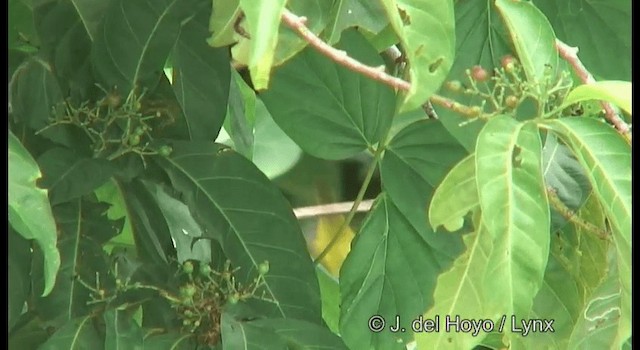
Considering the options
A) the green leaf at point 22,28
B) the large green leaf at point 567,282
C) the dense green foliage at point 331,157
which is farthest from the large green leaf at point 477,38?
the green leaf at point 22,28

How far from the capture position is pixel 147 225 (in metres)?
0.51

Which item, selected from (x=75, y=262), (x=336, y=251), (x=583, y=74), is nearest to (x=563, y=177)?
(x=583, y=74)

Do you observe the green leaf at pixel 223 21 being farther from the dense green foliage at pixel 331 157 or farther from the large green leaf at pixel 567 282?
the large green leaf at pixel 567 282

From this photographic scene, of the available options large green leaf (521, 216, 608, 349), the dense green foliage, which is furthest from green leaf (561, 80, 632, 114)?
large green leaf (521, 216, 608, 349)

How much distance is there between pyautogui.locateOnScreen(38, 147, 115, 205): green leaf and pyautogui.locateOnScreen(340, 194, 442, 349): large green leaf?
0.15 m

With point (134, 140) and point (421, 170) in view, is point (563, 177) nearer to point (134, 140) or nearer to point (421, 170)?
point (421, 170)

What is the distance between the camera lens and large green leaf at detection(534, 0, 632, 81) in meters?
0.55

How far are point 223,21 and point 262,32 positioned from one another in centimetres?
10

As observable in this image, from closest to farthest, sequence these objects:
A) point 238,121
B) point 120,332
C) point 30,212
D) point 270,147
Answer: point 30,212 < point 120,332 < point 238,121 < point 270,147

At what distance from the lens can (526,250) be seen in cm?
41

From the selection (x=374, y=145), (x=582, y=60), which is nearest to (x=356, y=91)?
(x=374, y=145)

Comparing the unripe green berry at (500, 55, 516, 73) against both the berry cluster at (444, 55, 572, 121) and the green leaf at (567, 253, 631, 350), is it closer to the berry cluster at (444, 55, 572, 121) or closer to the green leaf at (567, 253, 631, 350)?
the berry cluster at (444, 55, 572, 121)

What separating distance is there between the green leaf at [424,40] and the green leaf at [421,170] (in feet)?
0.35

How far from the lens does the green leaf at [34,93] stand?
1.43 feet
